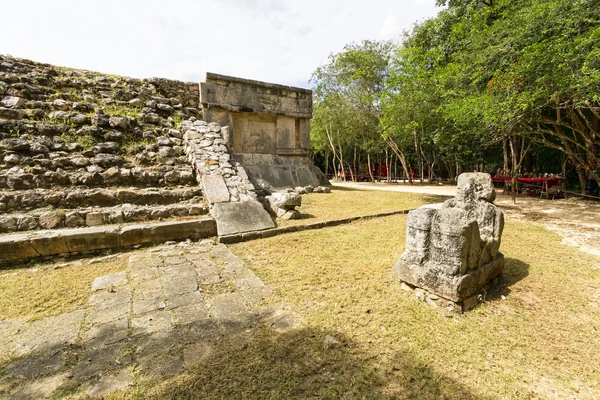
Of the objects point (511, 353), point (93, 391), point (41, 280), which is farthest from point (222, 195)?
point (511, 353)

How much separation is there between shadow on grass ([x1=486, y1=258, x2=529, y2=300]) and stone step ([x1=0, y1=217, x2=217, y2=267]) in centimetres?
416

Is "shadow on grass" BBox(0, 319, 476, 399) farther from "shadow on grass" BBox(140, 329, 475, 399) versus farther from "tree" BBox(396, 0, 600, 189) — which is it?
"tree" BBox(396, 0, 600, 189)

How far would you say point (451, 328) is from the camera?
2.22 meters

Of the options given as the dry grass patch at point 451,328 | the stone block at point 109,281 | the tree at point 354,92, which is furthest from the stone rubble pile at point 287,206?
the tree at point 354,92

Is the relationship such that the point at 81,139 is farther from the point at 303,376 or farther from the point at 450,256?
the point at 450,256

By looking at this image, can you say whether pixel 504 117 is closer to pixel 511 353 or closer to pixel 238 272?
pixel 511 353

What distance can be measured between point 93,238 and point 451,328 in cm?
468

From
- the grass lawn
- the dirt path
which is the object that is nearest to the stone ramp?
the grass lawn

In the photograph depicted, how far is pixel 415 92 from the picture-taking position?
10.3 m

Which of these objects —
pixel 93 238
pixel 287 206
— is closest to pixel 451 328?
pixel 287 206

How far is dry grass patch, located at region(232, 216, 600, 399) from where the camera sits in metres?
1.68

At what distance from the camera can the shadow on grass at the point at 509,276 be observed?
2.80 metres

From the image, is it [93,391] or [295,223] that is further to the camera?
[295,223]

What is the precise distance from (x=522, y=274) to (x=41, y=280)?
5.82 meters
